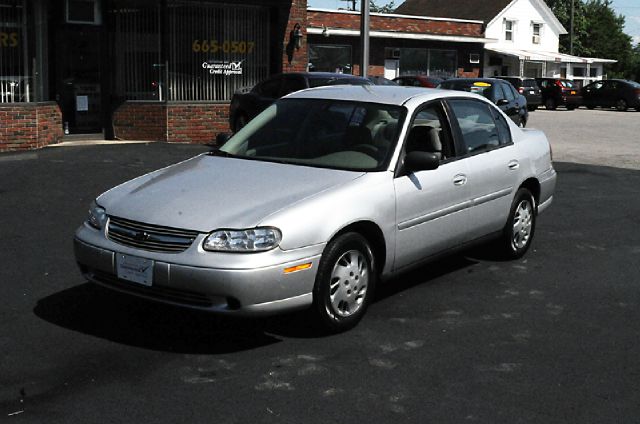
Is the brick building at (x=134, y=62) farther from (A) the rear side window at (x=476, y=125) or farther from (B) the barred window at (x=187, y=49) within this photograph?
(A) the rear side window at (x=476, y=125)

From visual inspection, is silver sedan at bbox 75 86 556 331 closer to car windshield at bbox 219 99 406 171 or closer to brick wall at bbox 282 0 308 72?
car windshield at bbox 219 99 406 171

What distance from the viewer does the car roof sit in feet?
22.1

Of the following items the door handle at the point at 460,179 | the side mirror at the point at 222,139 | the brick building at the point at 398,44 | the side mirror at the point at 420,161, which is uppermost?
the brick building at the point at 398,44

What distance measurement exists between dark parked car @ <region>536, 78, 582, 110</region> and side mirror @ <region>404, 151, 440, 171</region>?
3693 centimetres

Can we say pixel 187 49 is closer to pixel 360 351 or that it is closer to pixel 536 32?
pixel 360 351

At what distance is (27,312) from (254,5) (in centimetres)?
1451

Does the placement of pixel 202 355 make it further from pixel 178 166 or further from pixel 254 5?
pixel 254 5

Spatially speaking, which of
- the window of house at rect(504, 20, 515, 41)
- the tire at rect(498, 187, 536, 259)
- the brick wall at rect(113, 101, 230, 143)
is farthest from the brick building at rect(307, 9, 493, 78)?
the tire at rect(498, 187, 536, 259)

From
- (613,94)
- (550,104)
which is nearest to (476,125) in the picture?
(550,104)

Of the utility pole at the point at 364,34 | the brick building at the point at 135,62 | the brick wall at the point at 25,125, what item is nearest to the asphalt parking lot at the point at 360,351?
the brick wall at the point at 25,125

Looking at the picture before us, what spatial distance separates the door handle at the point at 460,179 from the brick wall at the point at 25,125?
11.4 m

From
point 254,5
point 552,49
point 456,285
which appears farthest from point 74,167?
point 552,49

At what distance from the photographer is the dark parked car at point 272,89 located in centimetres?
1684

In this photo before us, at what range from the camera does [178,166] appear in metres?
6.54
